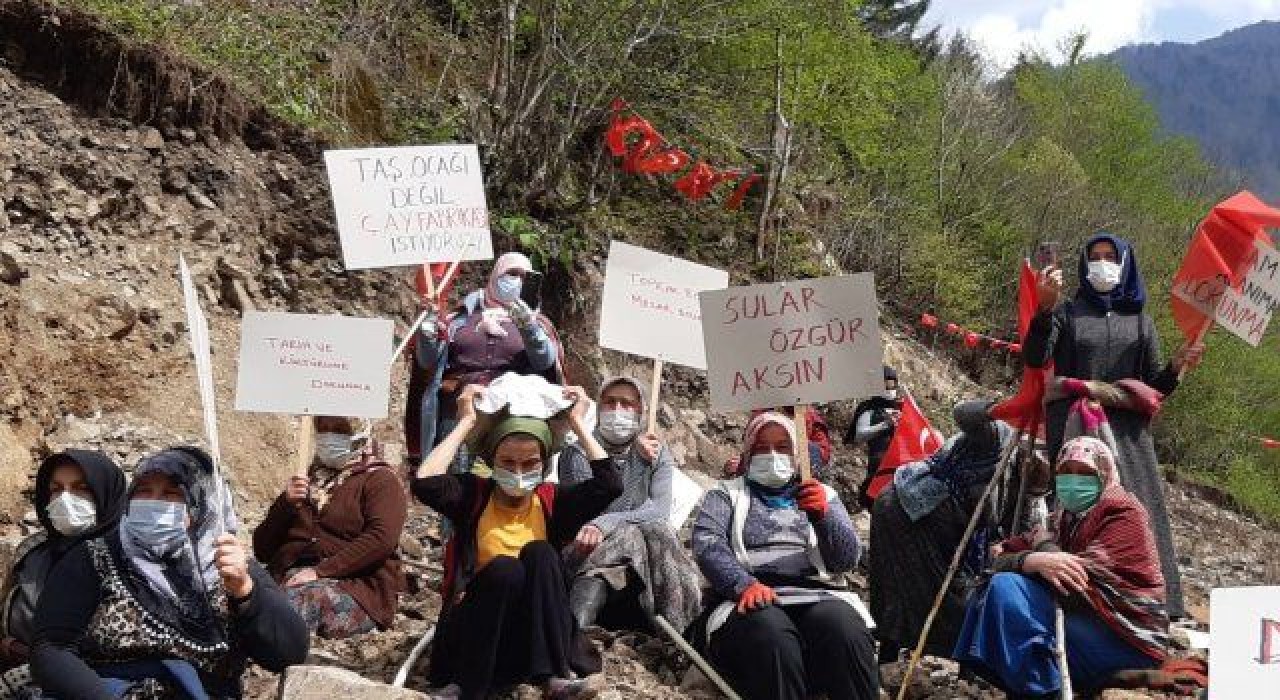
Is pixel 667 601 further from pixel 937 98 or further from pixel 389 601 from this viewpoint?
pixel 937 98

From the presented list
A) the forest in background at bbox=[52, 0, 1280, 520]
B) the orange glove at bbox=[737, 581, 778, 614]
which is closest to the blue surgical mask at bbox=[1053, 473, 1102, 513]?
the orange glove at bbox=[737, 581, 778, 614]

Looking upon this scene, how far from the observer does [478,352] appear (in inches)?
263

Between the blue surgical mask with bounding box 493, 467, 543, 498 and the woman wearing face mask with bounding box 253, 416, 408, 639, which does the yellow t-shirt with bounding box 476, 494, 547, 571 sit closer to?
the blue surgical mask with bounding box 493, 467, 543, 498

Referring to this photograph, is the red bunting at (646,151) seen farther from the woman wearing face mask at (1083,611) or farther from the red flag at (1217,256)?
the woman wearing face mask at (1083,611)

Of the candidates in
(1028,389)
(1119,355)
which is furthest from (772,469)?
(1119,355)

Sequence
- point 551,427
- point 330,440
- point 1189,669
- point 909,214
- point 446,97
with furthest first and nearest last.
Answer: point 909,214, point 446,97, point 330,440, point 551,427, point 1189,669

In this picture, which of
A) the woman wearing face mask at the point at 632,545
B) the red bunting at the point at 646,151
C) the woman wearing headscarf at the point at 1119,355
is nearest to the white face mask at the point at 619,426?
the woman wearing face mask at the point at 632,545

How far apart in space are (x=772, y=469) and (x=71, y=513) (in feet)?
8.37

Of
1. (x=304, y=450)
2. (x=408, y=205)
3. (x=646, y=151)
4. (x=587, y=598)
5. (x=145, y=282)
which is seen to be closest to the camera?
(x=304, y=450)

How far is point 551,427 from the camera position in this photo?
18.6 feet

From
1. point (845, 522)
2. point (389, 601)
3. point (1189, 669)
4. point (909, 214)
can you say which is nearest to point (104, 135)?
point (389, 601)

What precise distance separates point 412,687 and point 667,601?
113 centimetres

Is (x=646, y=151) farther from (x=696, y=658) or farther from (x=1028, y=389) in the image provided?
(x=696, y=658)

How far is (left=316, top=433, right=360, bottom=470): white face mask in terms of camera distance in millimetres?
6168
